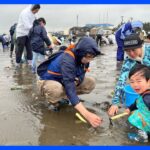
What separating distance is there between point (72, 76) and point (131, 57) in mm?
779

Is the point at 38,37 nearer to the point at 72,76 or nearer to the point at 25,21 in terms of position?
the point at 25,21

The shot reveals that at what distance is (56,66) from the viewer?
15.5 feet

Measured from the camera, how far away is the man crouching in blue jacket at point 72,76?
411 cm

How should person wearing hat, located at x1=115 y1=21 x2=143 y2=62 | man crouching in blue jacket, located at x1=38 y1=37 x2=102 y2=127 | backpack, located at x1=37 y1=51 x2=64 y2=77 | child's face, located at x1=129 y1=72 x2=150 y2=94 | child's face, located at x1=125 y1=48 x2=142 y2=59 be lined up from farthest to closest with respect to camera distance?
person wearing hat, located at x1=115 y1=21 x2=143 y2=62, backpack, located at x1=37 y1=51 x2=64 y2=77, child's face, located at x1=125 y1=48 x2=142 y2=59, man crouching in blue jacket, located at x1=38 y1=37 x2=102 y2=127, child's face, located at x1=129 y1=72 x2=150 y2=94

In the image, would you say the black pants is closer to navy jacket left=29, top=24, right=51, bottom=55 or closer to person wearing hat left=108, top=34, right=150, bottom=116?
navy jacket left=29, top=24, right=51, bottom=55

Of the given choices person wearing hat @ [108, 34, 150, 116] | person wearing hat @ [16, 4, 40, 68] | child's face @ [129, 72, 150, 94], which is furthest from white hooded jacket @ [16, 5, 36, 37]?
child's face @ [129, 72, 150, 94]

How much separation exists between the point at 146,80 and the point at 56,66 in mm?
1492

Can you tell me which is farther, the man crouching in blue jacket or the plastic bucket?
the plastic bucket

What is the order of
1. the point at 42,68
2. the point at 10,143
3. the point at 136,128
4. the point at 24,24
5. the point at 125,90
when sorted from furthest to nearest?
the point at 24,24 → the point at 42,68 → the point at 125,90 → the point at 136,128 → the point at 10,143

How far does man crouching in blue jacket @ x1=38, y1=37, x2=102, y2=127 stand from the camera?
4.11m

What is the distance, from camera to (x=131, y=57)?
4.38 metres

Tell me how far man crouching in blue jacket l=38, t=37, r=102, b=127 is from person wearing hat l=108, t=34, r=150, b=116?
1.19ft

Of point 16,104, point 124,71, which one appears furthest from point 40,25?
point 124,71

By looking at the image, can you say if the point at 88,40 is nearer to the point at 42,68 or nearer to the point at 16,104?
the point at 42,68
